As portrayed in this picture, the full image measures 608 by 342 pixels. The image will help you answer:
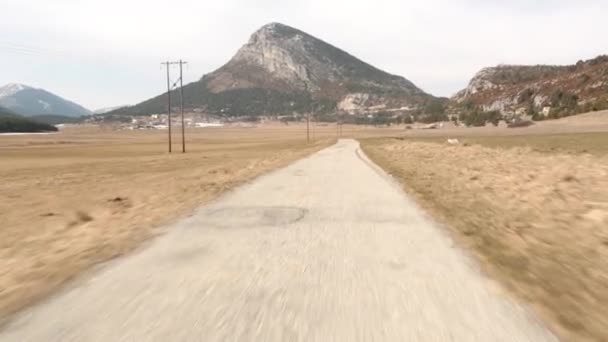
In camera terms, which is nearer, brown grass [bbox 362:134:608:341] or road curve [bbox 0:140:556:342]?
road curve [bbox 0:140:556:342]

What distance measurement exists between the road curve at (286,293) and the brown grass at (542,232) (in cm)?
47

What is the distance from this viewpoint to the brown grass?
506cm

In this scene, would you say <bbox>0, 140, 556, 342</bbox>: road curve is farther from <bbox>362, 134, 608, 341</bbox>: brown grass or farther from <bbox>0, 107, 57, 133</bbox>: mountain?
<bbox>0, 107, 57, 133</bbox>: mountain

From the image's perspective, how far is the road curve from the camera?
414cm

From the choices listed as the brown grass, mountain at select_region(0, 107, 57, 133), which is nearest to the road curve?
the brown grass

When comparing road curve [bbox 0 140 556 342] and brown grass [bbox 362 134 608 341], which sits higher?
road curve [bbox 0 140 556 342]

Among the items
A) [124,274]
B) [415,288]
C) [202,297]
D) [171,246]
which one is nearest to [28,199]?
[171,246]

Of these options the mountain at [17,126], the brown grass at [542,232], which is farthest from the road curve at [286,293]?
the mountain at [17,126]

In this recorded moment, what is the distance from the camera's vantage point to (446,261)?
260 inches

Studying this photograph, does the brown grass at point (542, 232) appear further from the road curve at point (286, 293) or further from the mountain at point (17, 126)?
the mountain at point (17, 126)

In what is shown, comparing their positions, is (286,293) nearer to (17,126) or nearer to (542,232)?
(542,232)

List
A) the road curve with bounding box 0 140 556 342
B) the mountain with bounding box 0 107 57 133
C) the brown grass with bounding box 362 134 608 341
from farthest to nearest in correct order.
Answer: the mountain with bounding box 0 107 57 133, the brown grass with bounding box 362 134 608 341, the road curve with bounding box 0 140 556 342

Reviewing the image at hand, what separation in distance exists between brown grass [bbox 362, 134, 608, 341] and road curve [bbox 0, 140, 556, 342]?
47cm

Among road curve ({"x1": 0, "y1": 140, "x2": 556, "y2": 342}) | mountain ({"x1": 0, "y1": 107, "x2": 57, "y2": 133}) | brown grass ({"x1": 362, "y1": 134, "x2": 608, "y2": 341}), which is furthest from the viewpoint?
mountain ({"x1": 0, "y1": 107, "x2": 57, "y2": 133})
